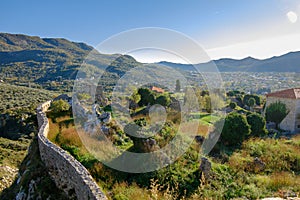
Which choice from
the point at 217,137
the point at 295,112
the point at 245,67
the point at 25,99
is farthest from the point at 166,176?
the point at 245,67

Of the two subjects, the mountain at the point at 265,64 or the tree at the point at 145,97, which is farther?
the mountain at the point at 265,64

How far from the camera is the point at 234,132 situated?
34.4 feet

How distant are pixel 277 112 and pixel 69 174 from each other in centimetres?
1955

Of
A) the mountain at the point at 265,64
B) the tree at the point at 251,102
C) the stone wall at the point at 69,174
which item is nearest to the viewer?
the stone wall at the point at 69,174

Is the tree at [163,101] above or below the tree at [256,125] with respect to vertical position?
above

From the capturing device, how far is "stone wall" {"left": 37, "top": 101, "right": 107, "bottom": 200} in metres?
4.73

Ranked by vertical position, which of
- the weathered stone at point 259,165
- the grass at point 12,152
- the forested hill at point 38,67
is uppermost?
the forested hill at point 38,67

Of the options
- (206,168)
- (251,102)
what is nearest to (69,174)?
(206,168)

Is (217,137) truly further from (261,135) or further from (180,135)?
(261,135)

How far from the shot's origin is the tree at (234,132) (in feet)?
34.4

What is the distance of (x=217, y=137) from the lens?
1040cm

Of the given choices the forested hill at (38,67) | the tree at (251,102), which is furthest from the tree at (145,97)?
the forested hill at (38,67)

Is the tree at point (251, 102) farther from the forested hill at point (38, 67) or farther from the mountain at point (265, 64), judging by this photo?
the mountain at point (265, 64)

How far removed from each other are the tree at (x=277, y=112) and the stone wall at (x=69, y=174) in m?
19.4
